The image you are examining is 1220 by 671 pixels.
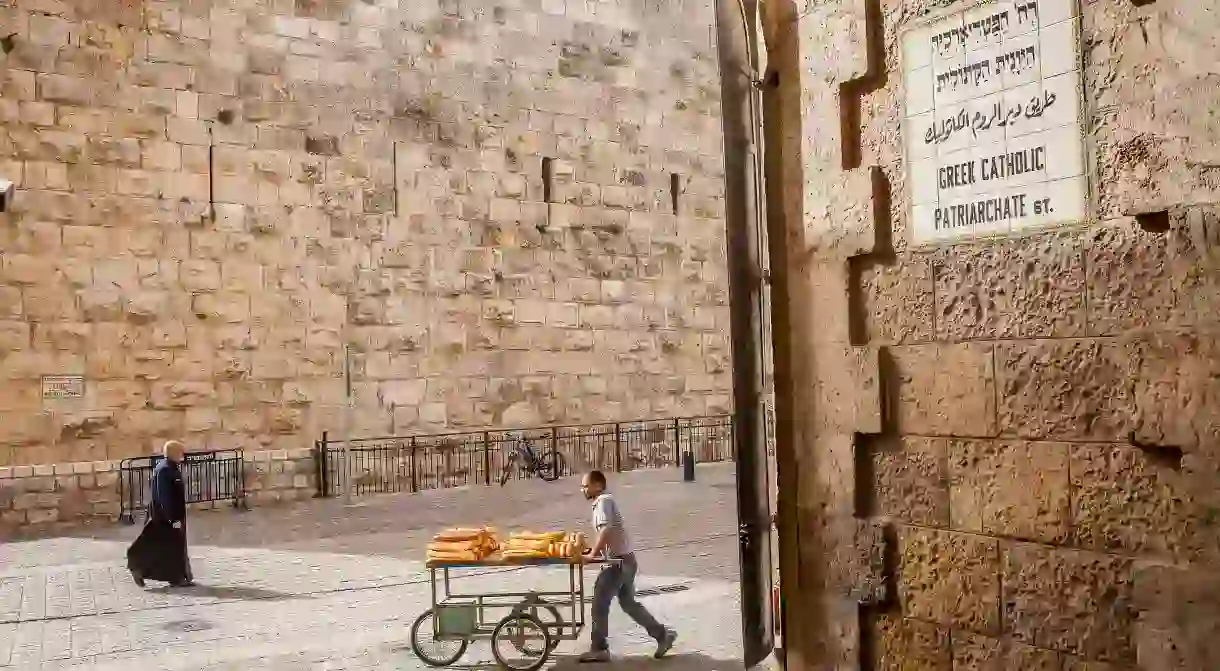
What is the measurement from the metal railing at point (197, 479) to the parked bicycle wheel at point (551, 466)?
4330 millimetres

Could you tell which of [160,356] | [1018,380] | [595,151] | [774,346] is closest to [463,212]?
[595,151]

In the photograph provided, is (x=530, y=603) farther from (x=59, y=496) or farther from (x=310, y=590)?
(x=59, y=496)

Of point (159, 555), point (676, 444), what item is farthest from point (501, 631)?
point (676, 444)

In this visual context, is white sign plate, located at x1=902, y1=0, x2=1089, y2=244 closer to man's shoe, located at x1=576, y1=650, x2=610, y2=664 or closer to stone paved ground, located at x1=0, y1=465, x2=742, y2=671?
stone paved ground, located at x1=0, y1=465, x2=742, y2=671

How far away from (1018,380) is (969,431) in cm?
26

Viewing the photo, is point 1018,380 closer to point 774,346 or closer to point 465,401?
point 774,346

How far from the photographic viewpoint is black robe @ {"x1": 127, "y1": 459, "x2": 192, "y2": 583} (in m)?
8.96

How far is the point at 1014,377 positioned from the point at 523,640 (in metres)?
3.64

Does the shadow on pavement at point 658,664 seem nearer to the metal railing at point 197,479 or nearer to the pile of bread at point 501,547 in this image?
the pile of bread at point 501,547

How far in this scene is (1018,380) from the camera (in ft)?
11.9

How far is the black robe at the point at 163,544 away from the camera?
896cm

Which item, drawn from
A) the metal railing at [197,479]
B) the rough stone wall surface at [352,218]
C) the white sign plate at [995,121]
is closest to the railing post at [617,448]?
the rough stone wall surface at [352,218]

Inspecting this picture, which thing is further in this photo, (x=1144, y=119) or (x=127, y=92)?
(x=127, y=92)

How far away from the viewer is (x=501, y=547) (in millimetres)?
6582
